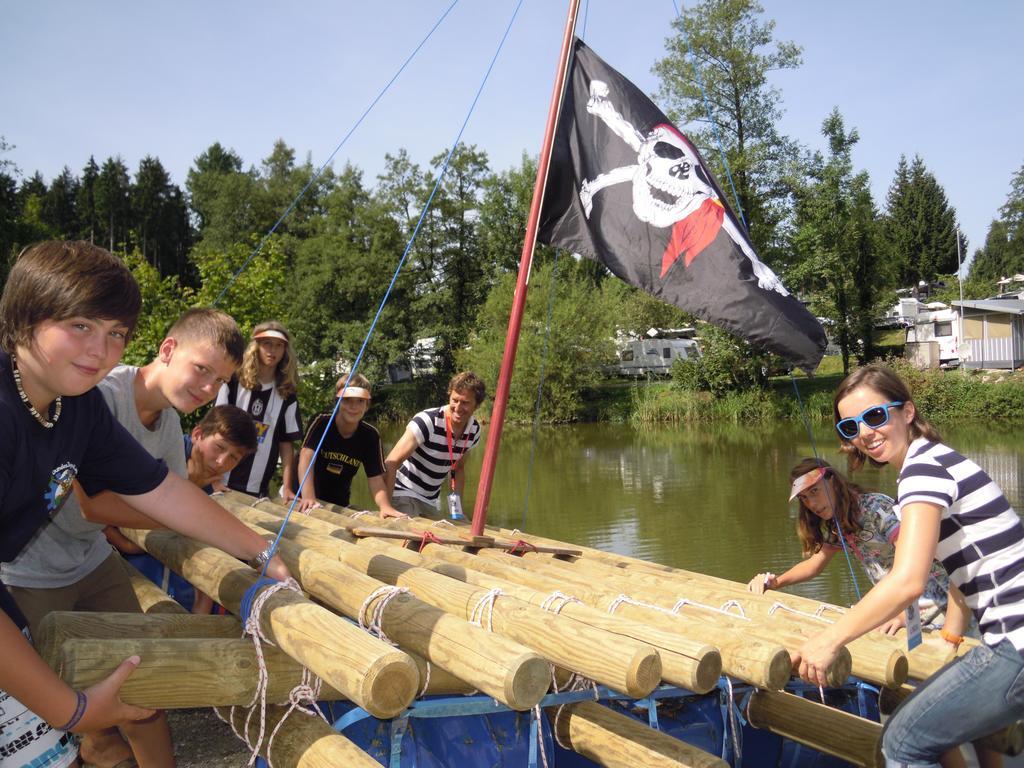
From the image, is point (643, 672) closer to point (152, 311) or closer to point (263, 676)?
point (263, 676)

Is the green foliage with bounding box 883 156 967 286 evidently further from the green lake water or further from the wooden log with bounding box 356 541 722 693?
the wooden log with bounding box 356 541 722 693

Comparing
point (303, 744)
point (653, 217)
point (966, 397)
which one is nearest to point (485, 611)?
point (303, 744)

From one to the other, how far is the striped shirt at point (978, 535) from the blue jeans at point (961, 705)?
80 millimetres

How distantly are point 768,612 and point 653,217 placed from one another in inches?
115

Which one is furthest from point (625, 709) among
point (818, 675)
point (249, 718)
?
point (249, 718)

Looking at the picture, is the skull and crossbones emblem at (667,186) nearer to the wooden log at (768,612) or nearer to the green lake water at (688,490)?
the wooden log at (768,612)

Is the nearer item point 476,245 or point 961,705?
point 961,705

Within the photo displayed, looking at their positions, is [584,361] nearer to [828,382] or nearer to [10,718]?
[828,382]

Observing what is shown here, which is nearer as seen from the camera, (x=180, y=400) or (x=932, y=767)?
(x=932, y=767)

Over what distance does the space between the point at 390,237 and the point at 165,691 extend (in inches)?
1735

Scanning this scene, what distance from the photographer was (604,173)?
19.6 ft

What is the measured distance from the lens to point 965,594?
275 cm

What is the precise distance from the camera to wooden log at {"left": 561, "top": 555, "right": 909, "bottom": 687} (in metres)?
3.14

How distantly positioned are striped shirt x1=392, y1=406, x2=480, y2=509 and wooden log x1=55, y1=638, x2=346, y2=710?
4265 mm
